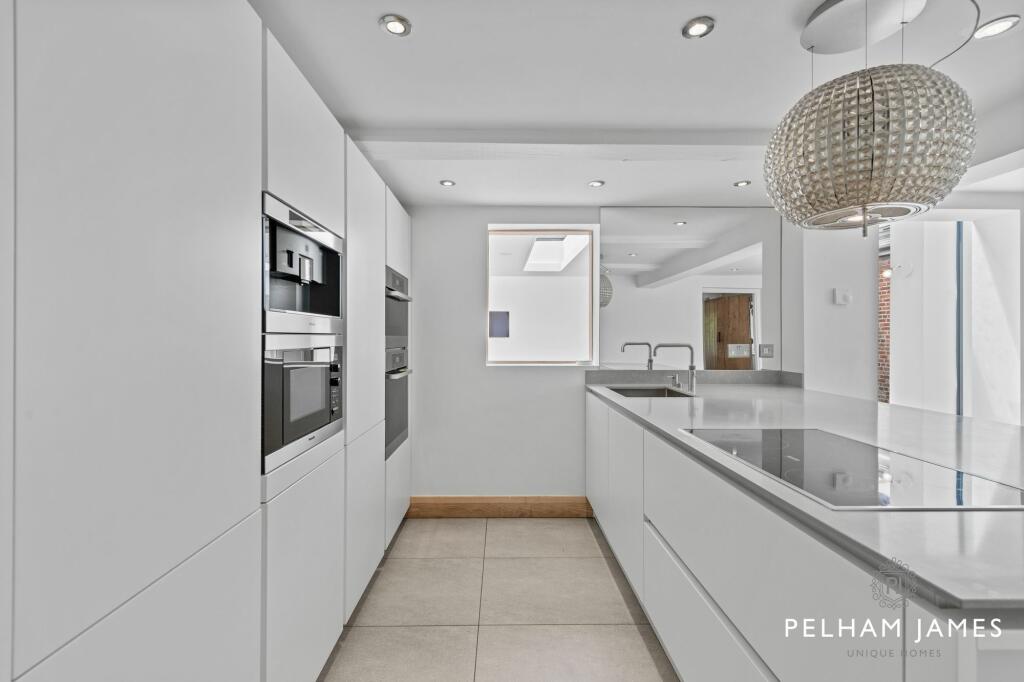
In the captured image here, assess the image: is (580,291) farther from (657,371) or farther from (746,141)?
(746,141)

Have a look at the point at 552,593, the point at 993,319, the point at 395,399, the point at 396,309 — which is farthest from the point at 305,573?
the point at 993,319

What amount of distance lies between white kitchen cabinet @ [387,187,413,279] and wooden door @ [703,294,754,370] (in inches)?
85.5

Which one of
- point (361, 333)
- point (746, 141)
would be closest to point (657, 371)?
point (746, 141)

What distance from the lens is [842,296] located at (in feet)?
10.6

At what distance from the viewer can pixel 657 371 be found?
3.50 metres

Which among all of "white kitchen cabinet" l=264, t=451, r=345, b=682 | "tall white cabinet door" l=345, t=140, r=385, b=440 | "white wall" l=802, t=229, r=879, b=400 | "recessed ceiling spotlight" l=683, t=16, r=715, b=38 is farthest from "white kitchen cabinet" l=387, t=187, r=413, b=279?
"white wall" l=802, t=229, r=879, b=400

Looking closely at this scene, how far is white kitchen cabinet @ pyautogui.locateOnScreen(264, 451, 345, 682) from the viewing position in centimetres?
133

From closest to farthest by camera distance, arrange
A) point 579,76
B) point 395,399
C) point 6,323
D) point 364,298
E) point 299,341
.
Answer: point 6,323 < point 299,341 < point 579,76 < point 364,298 < point 395,399

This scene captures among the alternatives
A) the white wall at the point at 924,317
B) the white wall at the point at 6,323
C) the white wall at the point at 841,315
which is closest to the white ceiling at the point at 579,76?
the white wall at the point at 841,315

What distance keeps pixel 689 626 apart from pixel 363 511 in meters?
1.42

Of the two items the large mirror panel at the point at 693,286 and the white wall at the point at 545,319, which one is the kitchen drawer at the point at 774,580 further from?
the white wall at the point at 545,319

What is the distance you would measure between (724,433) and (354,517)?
1.52 m

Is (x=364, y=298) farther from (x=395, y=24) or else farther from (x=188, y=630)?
(x=188, y=630)

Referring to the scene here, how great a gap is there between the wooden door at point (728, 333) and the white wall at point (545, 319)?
942mm
